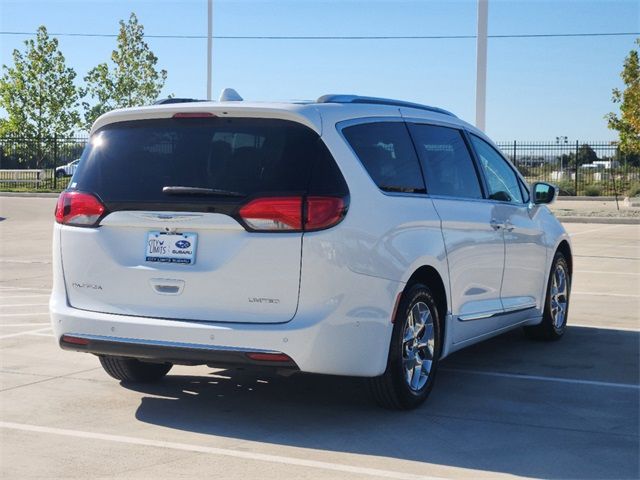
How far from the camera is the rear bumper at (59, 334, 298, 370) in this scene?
5656mm

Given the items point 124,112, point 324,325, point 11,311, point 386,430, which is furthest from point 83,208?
point 11,311

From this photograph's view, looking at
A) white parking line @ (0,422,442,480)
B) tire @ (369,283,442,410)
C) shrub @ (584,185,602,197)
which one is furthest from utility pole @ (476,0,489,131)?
shrub @ (584,185,602,197)

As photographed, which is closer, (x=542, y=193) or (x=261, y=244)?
(x=261, y=244)

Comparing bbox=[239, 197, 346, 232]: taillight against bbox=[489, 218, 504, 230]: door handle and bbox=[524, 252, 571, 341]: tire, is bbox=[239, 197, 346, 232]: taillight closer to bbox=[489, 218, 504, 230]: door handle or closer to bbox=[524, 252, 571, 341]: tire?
bbox=[489, 218, 504, 230]: door handle

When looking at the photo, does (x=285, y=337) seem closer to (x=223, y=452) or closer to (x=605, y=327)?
(x=223, y=452)

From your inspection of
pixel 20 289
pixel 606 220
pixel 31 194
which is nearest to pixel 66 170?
pixel 31 194

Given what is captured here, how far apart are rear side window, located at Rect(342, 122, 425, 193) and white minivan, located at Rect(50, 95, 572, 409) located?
0.01 meters

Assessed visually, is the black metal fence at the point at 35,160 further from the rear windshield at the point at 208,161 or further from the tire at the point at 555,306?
the rear windshield at the point at 208,161

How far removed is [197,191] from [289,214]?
57 centimetres

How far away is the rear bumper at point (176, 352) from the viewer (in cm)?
566

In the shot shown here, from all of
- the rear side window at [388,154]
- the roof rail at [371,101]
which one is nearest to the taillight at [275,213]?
the rear side window at [388,154]

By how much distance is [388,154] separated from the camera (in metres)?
6.47

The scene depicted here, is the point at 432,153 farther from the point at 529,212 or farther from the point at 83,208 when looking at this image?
the point at 83,208

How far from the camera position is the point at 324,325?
565 centimetres
